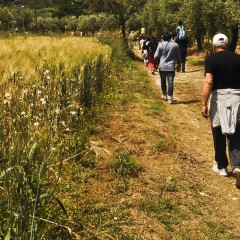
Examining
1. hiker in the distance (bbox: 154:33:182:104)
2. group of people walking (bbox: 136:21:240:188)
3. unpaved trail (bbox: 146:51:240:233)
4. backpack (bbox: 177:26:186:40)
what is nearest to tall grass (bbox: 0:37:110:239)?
unpaved trail (bbox: 146:51:240:233)

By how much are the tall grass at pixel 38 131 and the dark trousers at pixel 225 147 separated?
2.29 meters

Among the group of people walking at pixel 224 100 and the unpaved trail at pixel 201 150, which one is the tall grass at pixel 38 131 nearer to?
the unpaved trail at pixel 201 150

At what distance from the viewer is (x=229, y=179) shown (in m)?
6.24

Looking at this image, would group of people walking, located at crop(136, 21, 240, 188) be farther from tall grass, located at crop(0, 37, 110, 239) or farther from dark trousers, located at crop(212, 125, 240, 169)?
tall grass, located at crop(0, 37, 110, 239)

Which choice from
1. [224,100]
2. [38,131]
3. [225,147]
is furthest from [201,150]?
[38,131]

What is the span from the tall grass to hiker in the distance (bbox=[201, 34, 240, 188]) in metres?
→ 2.28

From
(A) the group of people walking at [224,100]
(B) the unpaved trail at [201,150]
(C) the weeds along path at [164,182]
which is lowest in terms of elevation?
(B) the unpaved trail at [201,150]

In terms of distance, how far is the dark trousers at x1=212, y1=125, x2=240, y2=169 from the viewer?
5.97 meters

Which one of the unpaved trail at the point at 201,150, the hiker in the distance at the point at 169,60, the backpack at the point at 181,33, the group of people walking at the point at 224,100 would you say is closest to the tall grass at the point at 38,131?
the unpaved trail at the point at 201,150

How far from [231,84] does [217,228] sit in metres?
2.55

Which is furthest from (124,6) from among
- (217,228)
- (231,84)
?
(217,228)

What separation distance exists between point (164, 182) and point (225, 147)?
1409 mm

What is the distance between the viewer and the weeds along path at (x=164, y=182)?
14.8 ft

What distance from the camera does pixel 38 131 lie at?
162 inches
